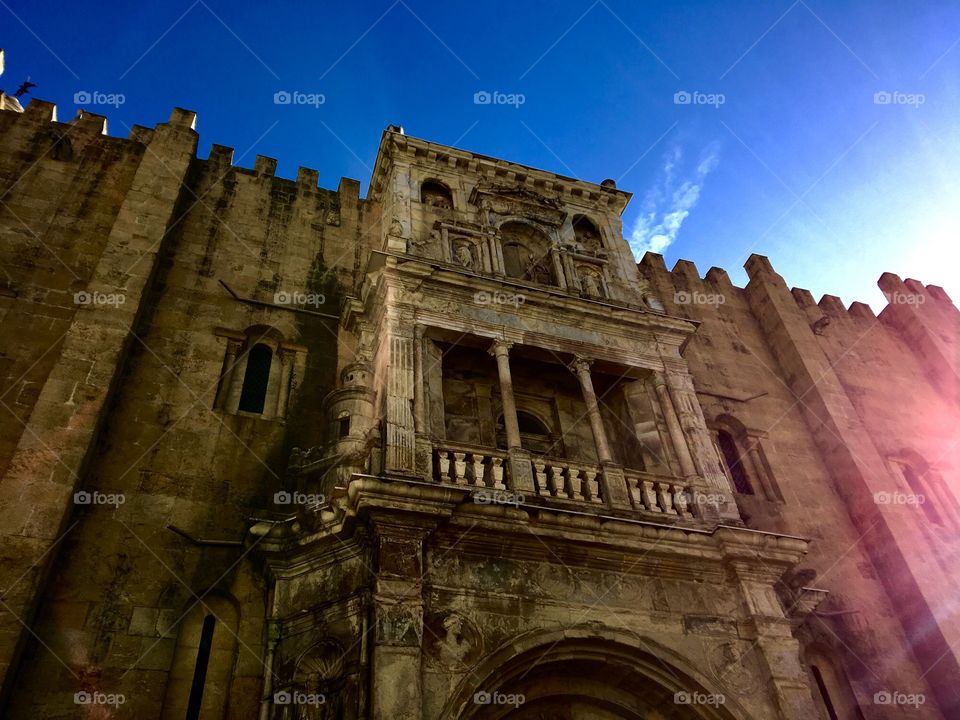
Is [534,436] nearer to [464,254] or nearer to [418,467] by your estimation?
[418,467]

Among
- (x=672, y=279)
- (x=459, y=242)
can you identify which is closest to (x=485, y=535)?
(x=459, y=242)

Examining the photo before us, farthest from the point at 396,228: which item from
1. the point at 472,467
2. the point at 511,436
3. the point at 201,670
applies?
the point at 201,670

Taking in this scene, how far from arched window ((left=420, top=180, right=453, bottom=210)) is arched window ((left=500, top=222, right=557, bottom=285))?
1.35 m

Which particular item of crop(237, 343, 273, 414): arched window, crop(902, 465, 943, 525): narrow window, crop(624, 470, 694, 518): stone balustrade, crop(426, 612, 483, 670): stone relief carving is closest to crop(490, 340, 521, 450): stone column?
crop(624, 470, 694, 518): stone balustrade

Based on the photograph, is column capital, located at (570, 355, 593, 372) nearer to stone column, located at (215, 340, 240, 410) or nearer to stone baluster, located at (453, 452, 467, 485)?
stone baluster, located at (453, 452, 467, 485)

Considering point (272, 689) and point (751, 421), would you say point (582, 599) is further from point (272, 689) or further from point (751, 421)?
point (751, 421)

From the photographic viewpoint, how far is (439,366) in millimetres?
12883

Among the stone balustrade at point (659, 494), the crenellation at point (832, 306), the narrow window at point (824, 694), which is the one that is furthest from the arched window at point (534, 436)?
the crenellation at point (832, 306)

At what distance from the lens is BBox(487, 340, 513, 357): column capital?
1290cm

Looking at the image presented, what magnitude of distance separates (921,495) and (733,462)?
15.2 feet

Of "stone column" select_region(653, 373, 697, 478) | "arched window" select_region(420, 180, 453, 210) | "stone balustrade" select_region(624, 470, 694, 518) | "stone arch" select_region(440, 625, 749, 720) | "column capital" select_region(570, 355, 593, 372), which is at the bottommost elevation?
"stone arch" select_region(440, 625, 749, 720)

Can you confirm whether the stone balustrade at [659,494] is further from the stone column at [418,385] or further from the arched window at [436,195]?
the arched window at [436,195]

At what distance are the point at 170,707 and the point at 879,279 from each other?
22.4m

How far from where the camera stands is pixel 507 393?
12328mm
